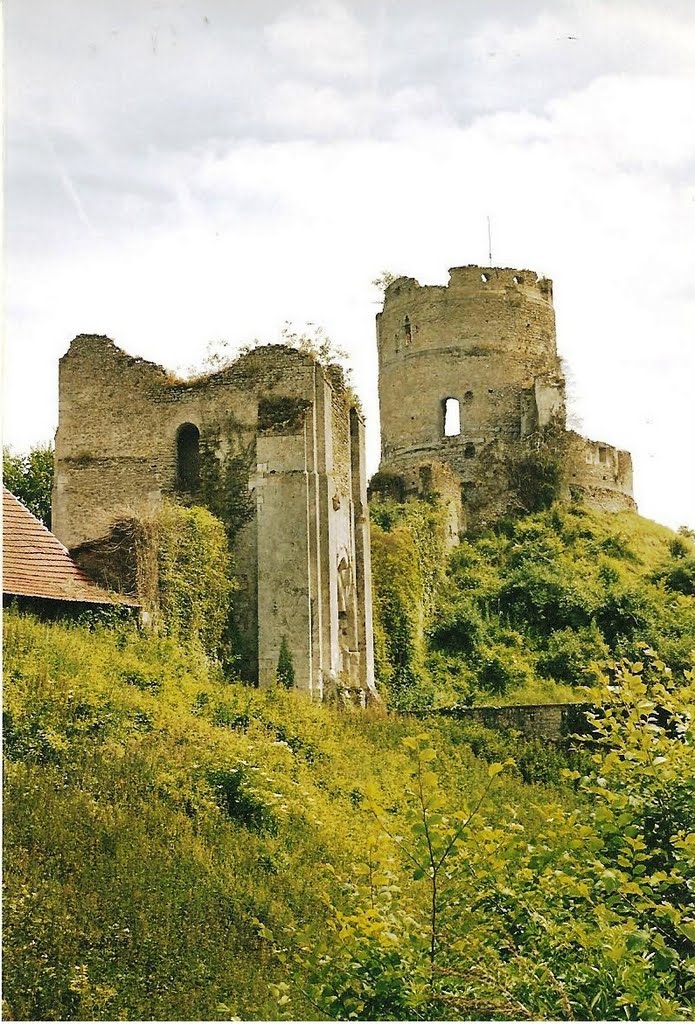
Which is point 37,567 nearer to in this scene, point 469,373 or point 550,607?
point 550,607

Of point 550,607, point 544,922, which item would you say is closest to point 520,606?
point 550,607

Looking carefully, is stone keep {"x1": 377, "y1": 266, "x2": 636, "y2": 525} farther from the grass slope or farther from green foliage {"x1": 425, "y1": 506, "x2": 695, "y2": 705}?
the grass slope

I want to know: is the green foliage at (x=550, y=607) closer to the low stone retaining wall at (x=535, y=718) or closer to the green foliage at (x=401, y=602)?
the green foliage at (x=401, y=602)

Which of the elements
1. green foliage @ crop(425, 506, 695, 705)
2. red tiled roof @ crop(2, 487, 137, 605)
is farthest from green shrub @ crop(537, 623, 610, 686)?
red tiled roof @ crop(2, 487, 137, 605)

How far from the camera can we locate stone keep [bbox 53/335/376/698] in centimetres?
1836

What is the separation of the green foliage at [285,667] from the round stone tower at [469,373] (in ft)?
49.1

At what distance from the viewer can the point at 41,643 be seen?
13406mm

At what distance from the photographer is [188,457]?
19703 mm

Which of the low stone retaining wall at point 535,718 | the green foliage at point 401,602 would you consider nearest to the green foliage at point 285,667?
the low stone retaining wall at point 535,718

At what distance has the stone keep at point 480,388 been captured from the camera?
32.4m

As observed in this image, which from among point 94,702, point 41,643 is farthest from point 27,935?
point 41,643

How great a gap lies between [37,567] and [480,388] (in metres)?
20.0

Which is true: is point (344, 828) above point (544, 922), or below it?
below

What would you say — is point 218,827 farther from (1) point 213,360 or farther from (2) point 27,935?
(1) point 213,360
